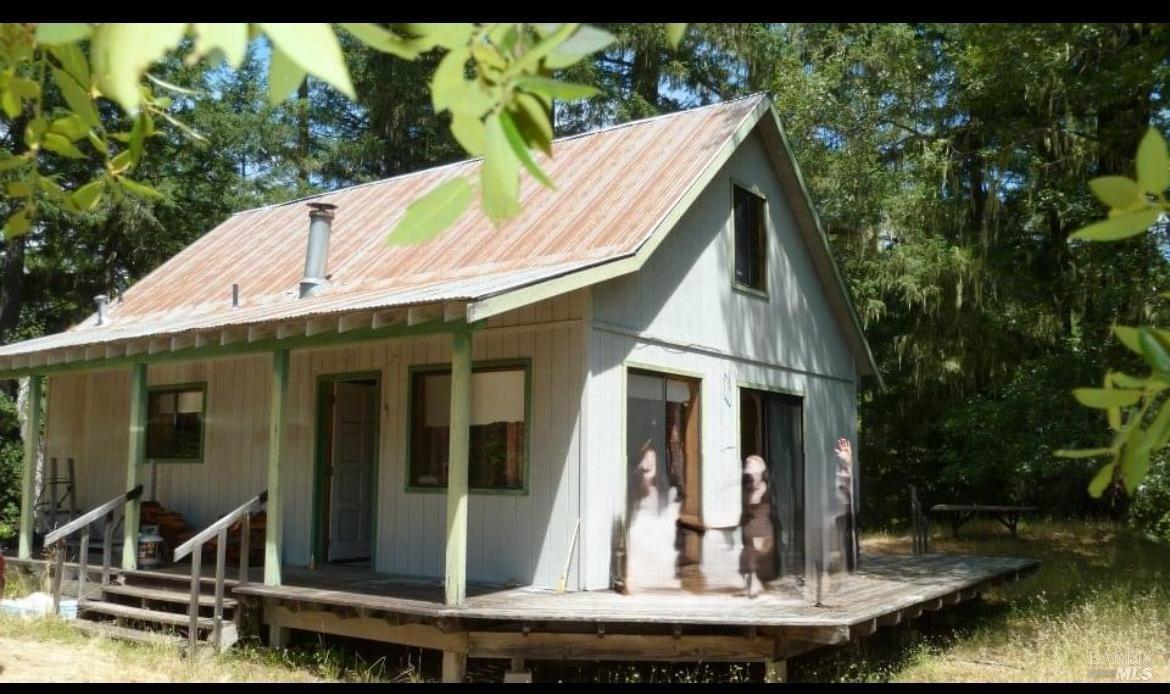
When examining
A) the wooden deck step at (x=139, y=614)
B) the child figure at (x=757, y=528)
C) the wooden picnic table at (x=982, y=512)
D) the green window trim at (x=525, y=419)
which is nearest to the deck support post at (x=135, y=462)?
the wooden deck step at (x=139, y=614)

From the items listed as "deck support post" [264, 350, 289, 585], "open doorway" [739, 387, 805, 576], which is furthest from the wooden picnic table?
"deck support post" [264, 350, 289, 585]

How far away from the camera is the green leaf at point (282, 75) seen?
164 cm

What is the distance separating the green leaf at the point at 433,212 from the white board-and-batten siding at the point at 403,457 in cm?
710

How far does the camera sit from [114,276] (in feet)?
80.5

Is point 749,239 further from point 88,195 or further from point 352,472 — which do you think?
point 88,195

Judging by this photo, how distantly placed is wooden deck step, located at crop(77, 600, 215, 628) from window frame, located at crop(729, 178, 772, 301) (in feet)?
21.7

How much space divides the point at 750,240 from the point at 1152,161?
1081 cm

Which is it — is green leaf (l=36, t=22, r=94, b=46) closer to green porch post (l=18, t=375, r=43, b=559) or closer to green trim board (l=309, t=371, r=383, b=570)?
green trim board (l=309, t=371, r=383, b=570)

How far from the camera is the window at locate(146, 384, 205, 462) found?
1302 cm

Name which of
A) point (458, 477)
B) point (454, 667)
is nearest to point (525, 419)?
point (458, 477)

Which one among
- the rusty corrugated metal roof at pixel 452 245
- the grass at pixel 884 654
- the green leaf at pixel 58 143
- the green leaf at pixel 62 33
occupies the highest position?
the rusty corrugated metal roof at pixel 452 245

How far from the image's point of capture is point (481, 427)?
9.98 m

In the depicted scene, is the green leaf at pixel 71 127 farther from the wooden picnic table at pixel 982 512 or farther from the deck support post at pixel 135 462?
the wooden picnic table at pixel 982 512
